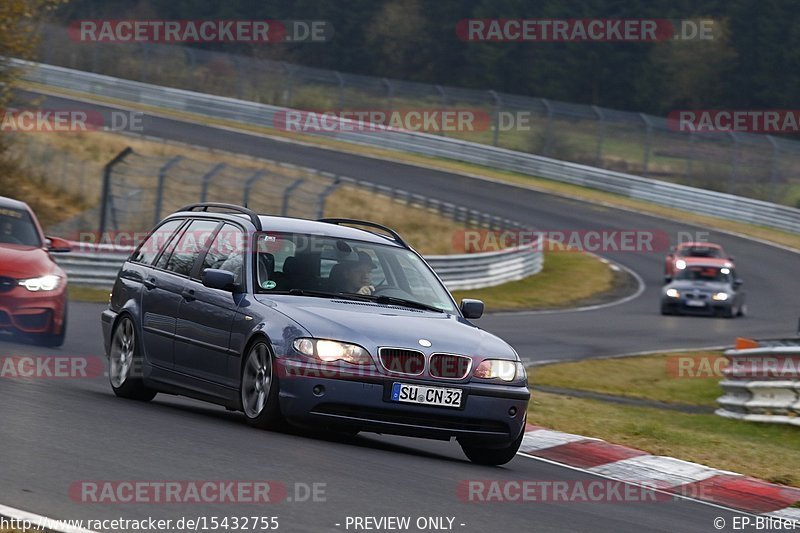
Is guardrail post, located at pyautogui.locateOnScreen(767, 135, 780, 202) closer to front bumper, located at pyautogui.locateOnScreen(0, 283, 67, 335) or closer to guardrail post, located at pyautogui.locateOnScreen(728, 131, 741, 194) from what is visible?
guardrail post, located at pyautogui.locateOnScreen(728, 131, 741, 194)

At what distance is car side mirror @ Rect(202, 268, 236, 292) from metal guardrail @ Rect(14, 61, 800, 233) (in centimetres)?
3924

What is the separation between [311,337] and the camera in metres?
8.53

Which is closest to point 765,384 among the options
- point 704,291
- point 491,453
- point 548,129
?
point 491,453

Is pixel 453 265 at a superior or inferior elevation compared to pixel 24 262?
inferior

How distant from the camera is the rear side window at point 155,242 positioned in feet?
35.6

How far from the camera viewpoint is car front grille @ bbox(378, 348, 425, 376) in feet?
Result: 28.0

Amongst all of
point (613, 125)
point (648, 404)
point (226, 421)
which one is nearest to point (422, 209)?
point (613, 125)

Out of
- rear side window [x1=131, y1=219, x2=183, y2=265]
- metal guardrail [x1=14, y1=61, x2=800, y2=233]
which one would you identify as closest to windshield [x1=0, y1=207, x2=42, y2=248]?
rear side window [x1=131, y1=219, x2=183, y2=265]

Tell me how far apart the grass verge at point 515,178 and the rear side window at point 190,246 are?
3566cm

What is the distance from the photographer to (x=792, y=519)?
27.4ft

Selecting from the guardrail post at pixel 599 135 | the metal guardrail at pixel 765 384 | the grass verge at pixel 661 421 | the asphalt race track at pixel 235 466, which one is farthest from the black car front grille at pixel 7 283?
the guardrail post at pixel 599 135

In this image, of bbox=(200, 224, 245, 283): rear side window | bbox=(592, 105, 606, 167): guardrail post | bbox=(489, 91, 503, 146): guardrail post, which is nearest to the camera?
bbox=(200, 224, 245, 283): rear side window

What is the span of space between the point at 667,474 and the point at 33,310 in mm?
7113

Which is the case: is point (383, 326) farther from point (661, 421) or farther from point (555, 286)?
point (555, 286)
